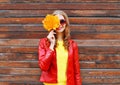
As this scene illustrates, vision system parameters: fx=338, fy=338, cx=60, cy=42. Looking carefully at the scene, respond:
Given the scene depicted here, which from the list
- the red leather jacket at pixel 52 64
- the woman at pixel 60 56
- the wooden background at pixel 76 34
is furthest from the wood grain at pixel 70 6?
the red leather jacket at pixel 52 64

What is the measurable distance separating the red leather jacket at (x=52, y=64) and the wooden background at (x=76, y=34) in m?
0.50

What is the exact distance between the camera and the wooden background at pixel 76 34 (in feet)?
13.5

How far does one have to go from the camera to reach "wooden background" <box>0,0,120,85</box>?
4.11 m

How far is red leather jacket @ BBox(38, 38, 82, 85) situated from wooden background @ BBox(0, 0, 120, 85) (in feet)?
1.63

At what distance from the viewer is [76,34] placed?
4109mm

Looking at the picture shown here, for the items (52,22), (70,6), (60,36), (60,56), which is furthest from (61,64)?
(70,6)

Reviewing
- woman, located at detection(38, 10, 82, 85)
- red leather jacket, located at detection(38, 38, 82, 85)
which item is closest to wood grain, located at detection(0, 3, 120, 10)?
woman, located at detection(38, 10, 82, 85)

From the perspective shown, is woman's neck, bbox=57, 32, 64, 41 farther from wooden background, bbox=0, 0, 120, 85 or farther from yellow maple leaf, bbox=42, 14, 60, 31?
wooden background, bbox=0, 0, 120, 85

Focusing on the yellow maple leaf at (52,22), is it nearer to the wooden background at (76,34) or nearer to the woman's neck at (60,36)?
the woman's neck at (60,36)

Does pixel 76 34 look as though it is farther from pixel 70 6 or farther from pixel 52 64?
pixel 52 64

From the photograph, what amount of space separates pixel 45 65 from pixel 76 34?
795 millimetres

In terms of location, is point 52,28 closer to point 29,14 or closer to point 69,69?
point 69,69

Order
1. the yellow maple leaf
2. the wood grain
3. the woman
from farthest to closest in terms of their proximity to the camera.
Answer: the wood grain → the woman → the yellow maple leaf

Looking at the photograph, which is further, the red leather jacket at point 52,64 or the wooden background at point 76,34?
the wooden background at point 76,34
